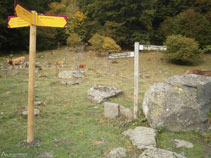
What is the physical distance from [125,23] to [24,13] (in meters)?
22.3

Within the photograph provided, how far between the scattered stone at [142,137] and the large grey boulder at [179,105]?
1.65 ft

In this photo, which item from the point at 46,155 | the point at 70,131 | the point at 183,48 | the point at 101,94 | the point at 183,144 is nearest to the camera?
the point at 46,155

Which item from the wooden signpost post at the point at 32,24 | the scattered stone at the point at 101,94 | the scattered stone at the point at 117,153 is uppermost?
the wooden signpost post at the point at 32,24

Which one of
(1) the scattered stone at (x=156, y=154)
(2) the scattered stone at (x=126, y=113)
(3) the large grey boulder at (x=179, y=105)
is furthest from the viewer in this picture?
(2) the scattered stone at (x=126, y=113)

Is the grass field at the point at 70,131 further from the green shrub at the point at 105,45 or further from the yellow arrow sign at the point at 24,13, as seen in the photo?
the green shrub at the point at 105,45

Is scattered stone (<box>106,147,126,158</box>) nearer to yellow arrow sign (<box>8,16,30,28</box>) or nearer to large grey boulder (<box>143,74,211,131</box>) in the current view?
large grey boulder (<box>143,74,211,131</box>)

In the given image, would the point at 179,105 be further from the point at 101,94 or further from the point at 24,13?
the point at 24,13

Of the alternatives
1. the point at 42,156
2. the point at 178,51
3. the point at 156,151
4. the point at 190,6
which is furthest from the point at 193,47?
the point at 42,156

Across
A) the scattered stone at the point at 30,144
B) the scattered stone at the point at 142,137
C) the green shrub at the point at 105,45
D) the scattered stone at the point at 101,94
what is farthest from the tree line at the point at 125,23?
the scattered stone at the point at 30,144

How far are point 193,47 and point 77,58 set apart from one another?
38.1 ft

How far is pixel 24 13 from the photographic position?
321cm

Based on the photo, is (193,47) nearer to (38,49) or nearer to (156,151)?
(156,151)

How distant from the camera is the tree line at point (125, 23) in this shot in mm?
19891

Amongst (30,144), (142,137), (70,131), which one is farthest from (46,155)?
(142,137)
